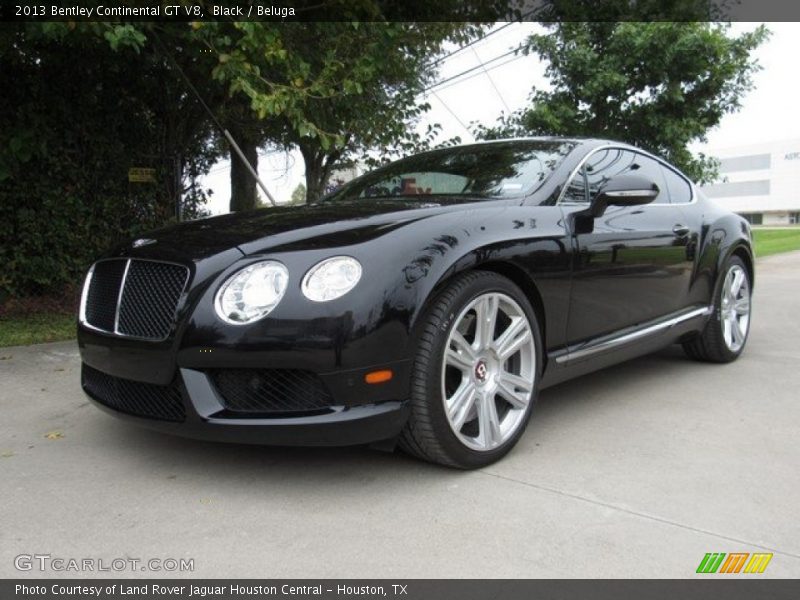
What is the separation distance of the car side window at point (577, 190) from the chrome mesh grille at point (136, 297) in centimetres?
199

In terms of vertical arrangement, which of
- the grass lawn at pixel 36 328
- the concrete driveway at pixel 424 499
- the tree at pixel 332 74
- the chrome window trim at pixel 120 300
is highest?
the tree at pixel 332 74

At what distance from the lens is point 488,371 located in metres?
3.10

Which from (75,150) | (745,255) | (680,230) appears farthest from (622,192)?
(75,150)

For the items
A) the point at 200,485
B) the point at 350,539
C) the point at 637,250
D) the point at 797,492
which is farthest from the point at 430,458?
the point at 637,250

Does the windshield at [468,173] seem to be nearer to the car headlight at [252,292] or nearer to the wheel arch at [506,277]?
the wheel arch at [506,277]

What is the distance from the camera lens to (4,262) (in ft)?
23.0

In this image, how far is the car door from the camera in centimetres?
361

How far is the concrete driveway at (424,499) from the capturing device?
231cm

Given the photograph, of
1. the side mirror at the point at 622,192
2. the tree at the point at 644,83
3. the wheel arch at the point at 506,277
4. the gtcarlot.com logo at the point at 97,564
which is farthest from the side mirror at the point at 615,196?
the tree at the point at 644,83

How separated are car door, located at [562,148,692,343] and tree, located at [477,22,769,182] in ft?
20.5

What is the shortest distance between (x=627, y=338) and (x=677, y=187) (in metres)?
1.51

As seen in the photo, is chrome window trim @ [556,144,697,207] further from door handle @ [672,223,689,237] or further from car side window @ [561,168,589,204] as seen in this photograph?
door handle @ [672,223,689,237]

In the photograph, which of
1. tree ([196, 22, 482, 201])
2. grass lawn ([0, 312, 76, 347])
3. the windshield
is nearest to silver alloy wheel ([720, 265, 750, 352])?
the windshield

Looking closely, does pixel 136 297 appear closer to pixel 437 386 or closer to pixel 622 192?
pixel 437 386
